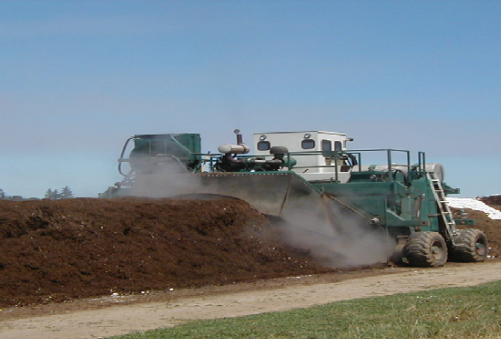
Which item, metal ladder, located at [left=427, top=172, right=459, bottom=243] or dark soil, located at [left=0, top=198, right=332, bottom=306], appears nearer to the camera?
dark soil, located at [left=0, top=198, right=332, bottom=306]

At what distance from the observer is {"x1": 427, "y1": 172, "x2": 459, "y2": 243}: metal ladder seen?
2111 centimetres

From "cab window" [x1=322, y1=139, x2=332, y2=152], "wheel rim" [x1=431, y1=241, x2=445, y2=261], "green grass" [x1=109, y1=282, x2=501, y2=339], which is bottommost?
"wheel rim" [x1=431, y1=241, x2=445, y2=261]

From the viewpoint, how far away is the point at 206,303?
13.2 meters

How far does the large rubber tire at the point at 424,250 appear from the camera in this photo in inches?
743

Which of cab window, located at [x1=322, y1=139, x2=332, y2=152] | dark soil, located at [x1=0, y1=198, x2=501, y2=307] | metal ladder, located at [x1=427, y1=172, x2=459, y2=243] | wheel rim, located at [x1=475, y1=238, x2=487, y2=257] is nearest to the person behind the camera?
dark soil, located at [x1=0, y1=198, x2=501, y2=307]

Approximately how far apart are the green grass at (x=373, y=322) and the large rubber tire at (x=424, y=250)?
5.87m

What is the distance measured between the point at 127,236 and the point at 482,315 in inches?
281

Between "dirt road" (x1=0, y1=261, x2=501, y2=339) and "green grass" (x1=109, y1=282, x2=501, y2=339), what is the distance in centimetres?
92

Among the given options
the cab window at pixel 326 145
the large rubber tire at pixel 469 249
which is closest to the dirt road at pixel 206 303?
the large rubber tire at pixel 469 249

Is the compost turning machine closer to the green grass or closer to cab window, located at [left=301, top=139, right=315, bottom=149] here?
cab window, located at [left=301, top=139, right=315, bottom=149]

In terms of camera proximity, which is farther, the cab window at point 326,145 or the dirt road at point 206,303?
the cab window at point 326,145

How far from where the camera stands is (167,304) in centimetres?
1310

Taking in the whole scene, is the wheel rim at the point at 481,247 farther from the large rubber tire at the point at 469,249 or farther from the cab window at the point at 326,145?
the cab window at the point at 326,145

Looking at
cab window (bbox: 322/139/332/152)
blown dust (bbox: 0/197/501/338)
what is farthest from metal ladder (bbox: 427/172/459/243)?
blown dust (bbox: 0/197/501/338)
